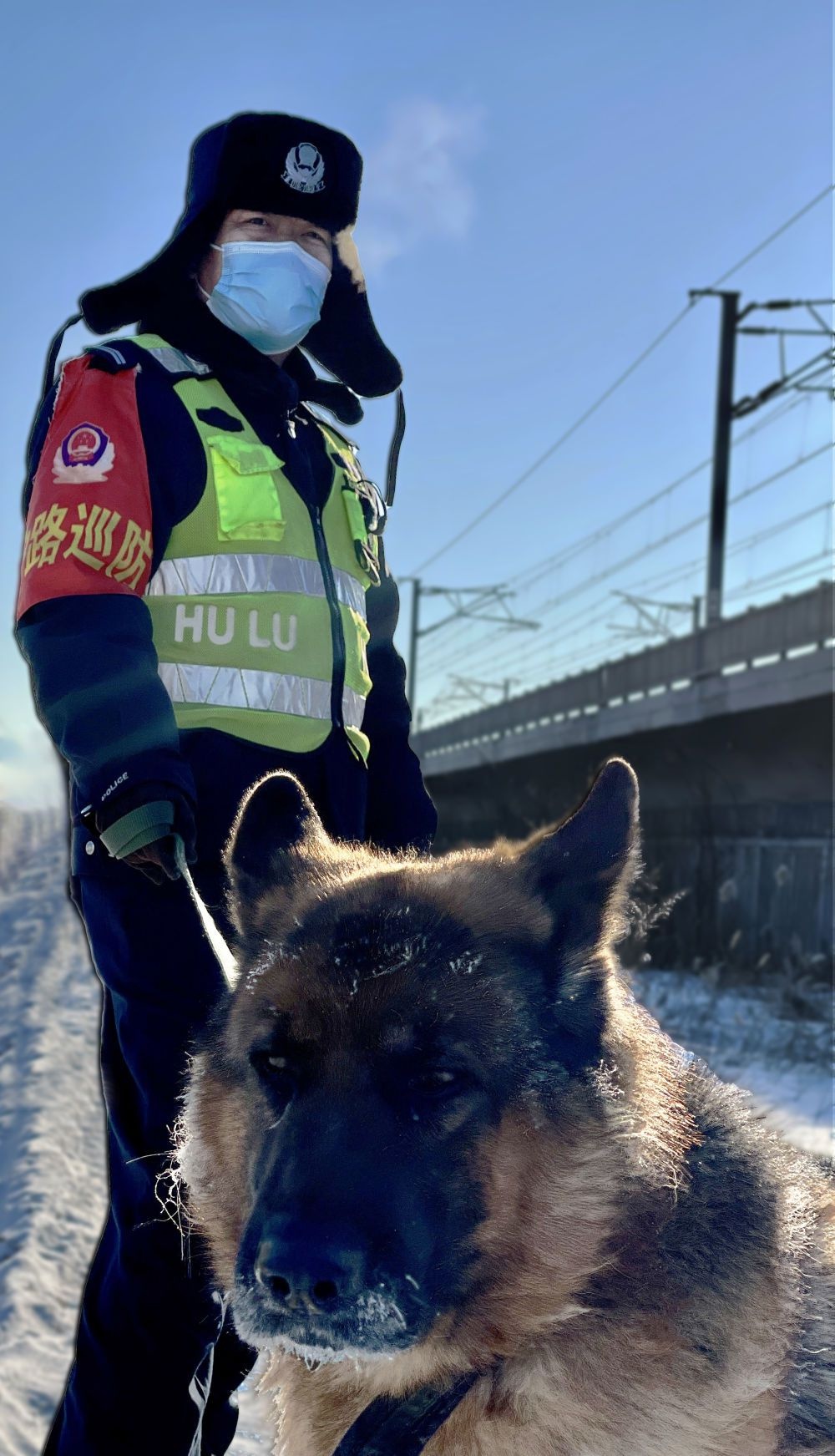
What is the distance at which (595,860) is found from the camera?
7.01 ft

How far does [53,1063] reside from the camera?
8.06m

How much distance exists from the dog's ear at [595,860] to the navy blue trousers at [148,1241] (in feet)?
2.60

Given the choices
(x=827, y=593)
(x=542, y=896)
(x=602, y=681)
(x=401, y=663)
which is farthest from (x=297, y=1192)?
(x=602, y=681)

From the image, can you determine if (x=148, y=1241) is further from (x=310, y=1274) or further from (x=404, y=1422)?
(x=310, y=1274)

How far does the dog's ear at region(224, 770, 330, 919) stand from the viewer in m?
2.44

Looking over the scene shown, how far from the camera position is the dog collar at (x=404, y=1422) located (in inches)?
79.9

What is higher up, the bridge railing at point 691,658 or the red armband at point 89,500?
the bridge railing at point 691,658

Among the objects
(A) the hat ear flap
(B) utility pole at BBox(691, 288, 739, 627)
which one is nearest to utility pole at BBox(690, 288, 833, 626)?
(B) utility pole at BBox(691, 288, 739, 627)

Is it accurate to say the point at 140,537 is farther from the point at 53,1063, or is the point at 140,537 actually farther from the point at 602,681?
the point at 602,681

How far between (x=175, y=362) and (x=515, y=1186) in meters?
2.03

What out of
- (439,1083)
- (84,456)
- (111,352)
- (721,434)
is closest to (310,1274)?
(439,1083)

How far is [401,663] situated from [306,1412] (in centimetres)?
189

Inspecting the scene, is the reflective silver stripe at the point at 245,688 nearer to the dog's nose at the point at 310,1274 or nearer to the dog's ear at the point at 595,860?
the dog's ear at the point at 595,860

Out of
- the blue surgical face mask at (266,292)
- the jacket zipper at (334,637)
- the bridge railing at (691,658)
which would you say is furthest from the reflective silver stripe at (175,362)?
the bridge railing at (691,658)
